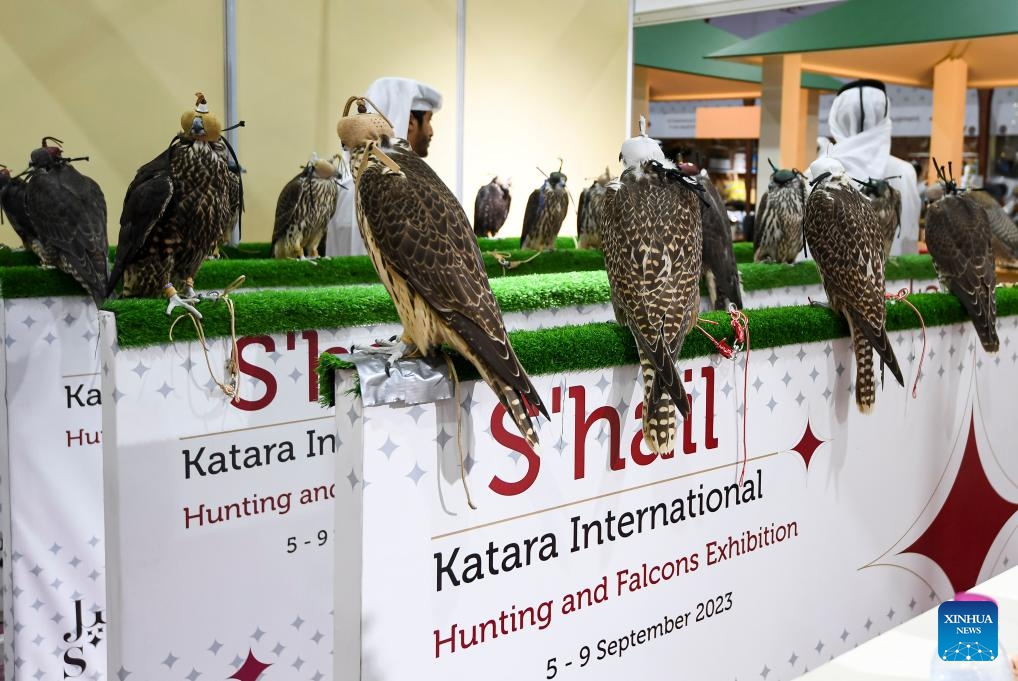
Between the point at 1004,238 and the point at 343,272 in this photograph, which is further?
the point at 1004,238

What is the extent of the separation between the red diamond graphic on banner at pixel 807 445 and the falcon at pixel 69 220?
1.79 m

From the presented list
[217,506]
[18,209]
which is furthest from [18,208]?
[217,506]

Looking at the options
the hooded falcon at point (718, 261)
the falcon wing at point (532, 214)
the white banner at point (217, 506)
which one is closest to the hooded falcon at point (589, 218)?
the falcon wing at point (532, 214)

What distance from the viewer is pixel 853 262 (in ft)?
7.60

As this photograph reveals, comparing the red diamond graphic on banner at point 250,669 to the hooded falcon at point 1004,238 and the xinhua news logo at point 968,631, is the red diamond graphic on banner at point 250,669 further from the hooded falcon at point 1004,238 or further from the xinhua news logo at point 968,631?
the hooded falcon at point 1004,238

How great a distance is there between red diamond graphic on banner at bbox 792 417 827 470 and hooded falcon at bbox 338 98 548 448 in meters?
0.91

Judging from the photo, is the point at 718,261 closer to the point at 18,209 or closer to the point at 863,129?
the point at 863,129

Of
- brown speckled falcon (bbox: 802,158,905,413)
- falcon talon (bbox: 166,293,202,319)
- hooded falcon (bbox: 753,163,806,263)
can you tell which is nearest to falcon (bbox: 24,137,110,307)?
falcon talon (bbox: 166,293,202,319)

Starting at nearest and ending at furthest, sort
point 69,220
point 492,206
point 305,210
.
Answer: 1. point 69,220
2. point 305,210
3. point 492,206

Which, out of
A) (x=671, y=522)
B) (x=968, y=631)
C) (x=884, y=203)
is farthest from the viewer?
(x=884, y=203)

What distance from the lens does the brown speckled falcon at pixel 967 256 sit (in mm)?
2691

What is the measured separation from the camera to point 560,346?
1691 mm

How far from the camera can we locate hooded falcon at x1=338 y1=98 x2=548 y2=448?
1473 millimetres

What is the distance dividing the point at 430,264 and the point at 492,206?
3727 millimetres
